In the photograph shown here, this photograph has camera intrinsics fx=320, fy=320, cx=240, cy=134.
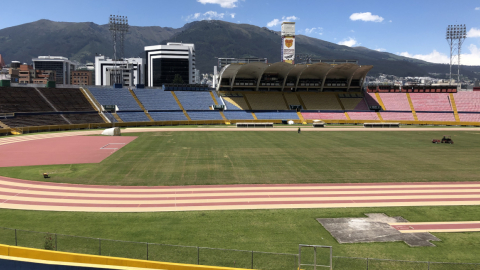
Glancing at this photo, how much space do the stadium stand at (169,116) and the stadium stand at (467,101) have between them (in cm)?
6965

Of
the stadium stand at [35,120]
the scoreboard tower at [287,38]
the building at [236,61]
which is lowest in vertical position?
the stadium stand at [35,120]

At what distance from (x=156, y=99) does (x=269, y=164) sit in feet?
187

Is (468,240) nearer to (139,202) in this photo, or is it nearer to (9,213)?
(139,202)

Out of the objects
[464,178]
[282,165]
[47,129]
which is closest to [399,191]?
[464,178]

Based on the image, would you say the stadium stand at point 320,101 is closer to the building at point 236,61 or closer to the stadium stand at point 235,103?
the building at point 236,61

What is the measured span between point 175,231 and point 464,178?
23.4 metres

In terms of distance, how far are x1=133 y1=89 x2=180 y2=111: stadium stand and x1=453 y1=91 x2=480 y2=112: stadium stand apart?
72.1 meters

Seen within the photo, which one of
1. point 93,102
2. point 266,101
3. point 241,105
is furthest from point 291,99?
point 93,102

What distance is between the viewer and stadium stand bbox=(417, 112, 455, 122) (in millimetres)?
79488

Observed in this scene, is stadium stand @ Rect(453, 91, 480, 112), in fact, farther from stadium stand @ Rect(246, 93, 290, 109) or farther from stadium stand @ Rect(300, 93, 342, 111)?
stadium stand @ Rect(246, 93, 290, 109)

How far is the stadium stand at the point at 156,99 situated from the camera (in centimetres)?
7831

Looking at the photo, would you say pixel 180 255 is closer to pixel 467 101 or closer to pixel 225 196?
pixel 225 196

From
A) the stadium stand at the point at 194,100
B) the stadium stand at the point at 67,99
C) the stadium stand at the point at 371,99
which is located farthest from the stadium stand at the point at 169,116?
the stadium stand at the point at 371,99

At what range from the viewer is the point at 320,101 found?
88.9 m
